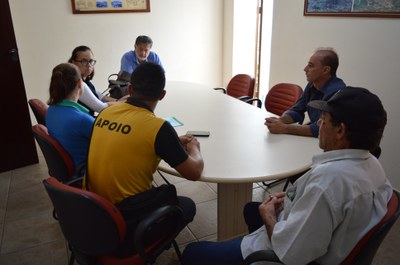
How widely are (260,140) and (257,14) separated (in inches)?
144

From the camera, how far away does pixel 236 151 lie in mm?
A: 1851

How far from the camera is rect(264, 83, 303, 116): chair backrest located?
300cm

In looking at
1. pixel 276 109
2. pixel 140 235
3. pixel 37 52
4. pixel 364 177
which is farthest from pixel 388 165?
pixel 37 52

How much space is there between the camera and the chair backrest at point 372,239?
3.20 ft

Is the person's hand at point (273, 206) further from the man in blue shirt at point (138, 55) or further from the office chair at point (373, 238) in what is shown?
the man in blue shirt at point (138, 55)

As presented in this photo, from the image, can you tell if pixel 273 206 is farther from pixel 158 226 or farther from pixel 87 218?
pixel 87 218

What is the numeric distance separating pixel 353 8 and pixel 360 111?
237 centimetres

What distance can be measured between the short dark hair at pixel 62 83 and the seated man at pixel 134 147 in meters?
0.58

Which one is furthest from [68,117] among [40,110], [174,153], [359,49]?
[359,49]

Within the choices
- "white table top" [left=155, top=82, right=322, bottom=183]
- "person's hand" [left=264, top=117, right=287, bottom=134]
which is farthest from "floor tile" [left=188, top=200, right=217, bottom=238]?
"person's hand" [left=264, top=117, right=287, bottom=134]

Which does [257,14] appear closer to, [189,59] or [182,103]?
[189,59]

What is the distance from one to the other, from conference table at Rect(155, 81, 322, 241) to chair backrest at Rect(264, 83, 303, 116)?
1.72 ft

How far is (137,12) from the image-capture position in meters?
4.65

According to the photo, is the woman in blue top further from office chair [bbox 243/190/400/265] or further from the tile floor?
office chair [bbox 243/190/400/265]
